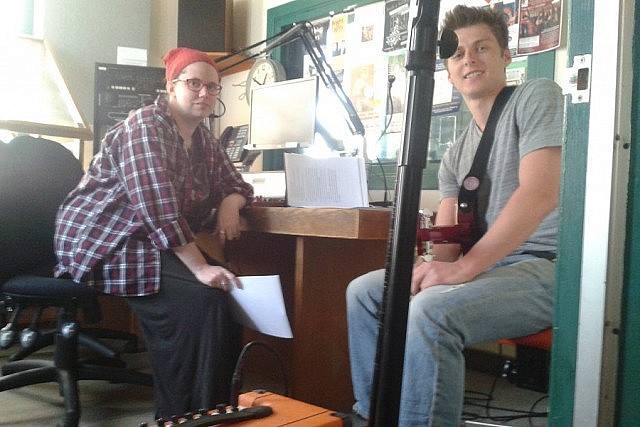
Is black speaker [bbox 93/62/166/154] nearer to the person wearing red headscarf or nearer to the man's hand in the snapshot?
the person wearing red headscarf

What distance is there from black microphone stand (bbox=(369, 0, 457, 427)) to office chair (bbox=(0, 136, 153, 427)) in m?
1.14

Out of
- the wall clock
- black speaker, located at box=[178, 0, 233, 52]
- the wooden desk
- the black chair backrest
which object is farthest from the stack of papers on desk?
black speaker, located at box=[178, 0, 233, 52]

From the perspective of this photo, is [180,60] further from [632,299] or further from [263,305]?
[632,299]

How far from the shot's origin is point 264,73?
2.80m

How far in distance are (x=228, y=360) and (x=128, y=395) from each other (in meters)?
0.61

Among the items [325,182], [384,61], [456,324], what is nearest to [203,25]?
[384,61]

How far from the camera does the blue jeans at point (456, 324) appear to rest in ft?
3.24

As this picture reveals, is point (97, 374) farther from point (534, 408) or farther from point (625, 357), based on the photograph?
point (625, 357)

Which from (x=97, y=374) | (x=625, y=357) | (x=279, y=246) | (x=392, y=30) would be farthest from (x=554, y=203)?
(x=392, y=30)

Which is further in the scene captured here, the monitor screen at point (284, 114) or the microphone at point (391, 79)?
the microphone at point (391, 79)

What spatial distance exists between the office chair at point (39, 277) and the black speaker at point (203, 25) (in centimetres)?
131

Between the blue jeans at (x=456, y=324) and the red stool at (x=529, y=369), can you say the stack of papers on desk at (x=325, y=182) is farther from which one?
the red stool at (x=529, y=369)

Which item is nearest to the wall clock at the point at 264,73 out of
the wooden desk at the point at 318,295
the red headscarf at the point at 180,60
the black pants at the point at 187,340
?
the red headscarf at the point at 180,60

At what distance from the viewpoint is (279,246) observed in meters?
2.05
